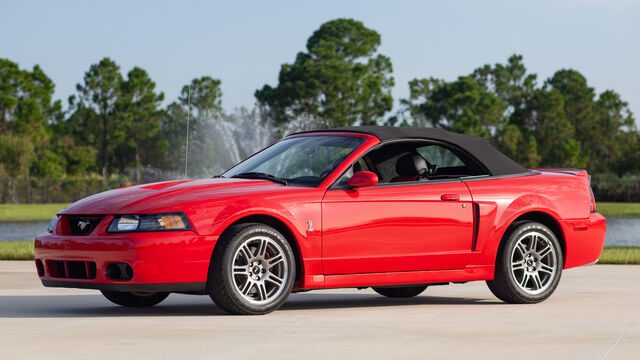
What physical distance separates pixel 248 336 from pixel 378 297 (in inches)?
133

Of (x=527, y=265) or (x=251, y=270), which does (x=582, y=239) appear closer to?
(x=527, y=265)

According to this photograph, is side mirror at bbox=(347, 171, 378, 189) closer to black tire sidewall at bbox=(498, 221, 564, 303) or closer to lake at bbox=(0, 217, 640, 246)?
black tire sidewall at bbox=(498, 221, 564, 303)

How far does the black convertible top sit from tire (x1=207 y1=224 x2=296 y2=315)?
147 cm

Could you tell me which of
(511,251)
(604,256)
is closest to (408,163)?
(511,251)

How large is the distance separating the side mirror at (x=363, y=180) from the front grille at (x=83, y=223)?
6.27 feet

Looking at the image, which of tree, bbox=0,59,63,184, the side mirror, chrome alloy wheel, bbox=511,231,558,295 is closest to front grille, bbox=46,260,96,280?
the side mirror

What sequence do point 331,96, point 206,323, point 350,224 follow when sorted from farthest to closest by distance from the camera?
point 331,96 < point 350,224 < point 206,323

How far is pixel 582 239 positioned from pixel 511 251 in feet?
2.99

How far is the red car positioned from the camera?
7371 mm

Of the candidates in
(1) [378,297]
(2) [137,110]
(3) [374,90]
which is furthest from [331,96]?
(1) [378,297]

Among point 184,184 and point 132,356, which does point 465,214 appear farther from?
point 132,356

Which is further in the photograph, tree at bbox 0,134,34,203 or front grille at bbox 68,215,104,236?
tree at bbox 0,134,34,203

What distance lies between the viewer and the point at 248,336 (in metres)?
6.46

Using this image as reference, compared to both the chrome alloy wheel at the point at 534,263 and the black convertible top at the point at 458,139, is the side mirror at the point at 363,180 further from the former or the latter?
the chrome alloy wheel at the point at 534,263
